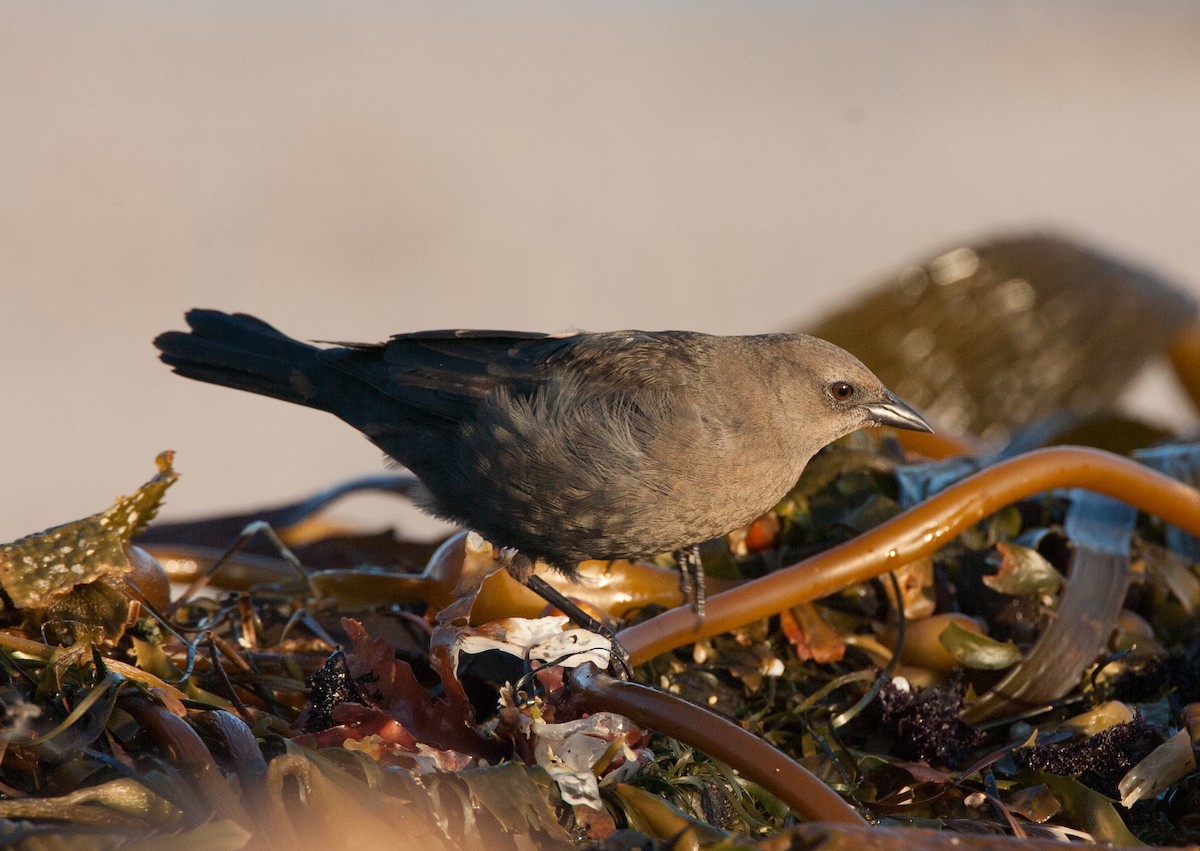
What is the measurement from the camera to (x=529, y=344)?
355 centimetres

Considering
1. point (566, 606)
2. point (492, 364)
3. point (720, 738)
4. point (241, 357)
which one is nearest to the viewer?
point (720, 738)

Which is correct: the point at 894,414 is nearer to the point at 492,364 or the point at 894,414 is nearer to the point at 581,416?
the point at 581,416

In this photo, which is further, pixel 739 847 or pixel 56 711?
pixel 56 711

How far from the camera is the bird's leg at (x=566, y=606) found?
2420mm

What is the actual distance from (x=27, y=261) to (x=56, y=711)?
30.3ft

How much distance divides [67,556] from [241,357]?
5.29ft

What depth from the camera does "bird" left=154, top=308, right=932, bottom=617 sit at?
3100mm

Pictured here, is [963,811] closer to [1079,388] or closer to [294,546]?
[294,546]

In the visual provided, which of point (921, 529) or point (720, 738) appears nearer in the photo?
point (720, 738)

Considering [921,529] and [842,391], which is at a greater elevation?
[842,391]

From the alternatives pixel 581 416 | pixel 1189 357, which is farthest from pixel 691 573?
pixel 1189 357

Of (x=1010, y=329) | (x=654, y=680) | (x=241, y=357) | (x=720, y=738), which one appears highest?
(x=241, y=357)

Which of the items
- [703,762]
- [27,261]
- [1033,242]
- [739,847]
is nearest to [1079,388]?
[1033,242]

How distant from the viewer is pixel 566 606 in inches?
105
